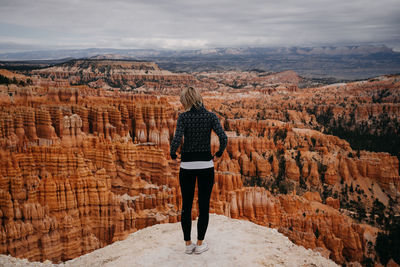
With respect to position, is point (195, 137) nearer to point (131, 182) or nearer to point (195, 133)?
point (195, 133)

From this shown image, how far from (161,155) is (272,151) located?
22.8 metres

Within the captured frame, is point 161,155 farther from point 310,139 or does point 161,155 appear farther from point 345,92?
point 345,92

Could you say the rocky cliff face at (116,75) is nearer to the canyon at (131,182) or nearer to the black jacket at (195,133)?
the canyon at (131,182)

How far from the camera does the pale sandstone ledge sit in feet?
19.1

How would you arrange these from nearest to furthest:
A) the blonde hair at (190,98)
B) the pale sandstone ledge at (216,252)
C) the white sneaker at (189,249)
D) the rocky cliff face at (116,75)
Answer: the blonde hair at (190,98) → the pale sandstone ledge at (216,252) → the white sneaker at (189,249) → the rocky cliff face at (116,75)

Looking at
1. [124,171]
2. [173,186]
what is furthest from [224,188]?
[124,171]

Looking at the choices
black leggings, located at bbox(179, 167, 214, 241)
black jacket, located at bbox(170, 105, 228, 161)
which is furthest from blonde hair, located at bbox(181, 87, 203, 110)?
black leggings, located at bbox(179, 167, 214, 241)

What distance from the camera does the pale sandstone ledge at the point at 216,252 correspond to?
19.1 feet

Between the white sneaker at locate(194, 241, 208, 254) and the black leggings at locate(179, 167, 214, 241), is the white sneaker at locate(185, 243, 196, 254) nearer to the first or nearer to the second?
the white sneaker at locate(194, 241, 208, 254)

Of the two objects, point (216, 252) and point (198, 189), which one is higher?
point (198, 189)

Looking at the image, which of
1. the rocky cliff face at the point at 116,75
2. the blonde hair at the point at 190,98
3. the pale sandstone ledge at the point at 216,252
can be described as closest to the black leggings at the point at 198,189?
the pale sandstone ledge at the point at 216,252

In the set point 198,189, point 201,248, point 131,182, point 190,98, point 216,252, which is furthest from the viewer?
point 131,182

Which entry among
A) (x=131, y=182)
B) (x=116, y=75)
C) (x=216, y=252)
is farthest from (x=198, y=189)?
(x=116, y=75)

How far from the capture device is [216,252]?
6062 mm
